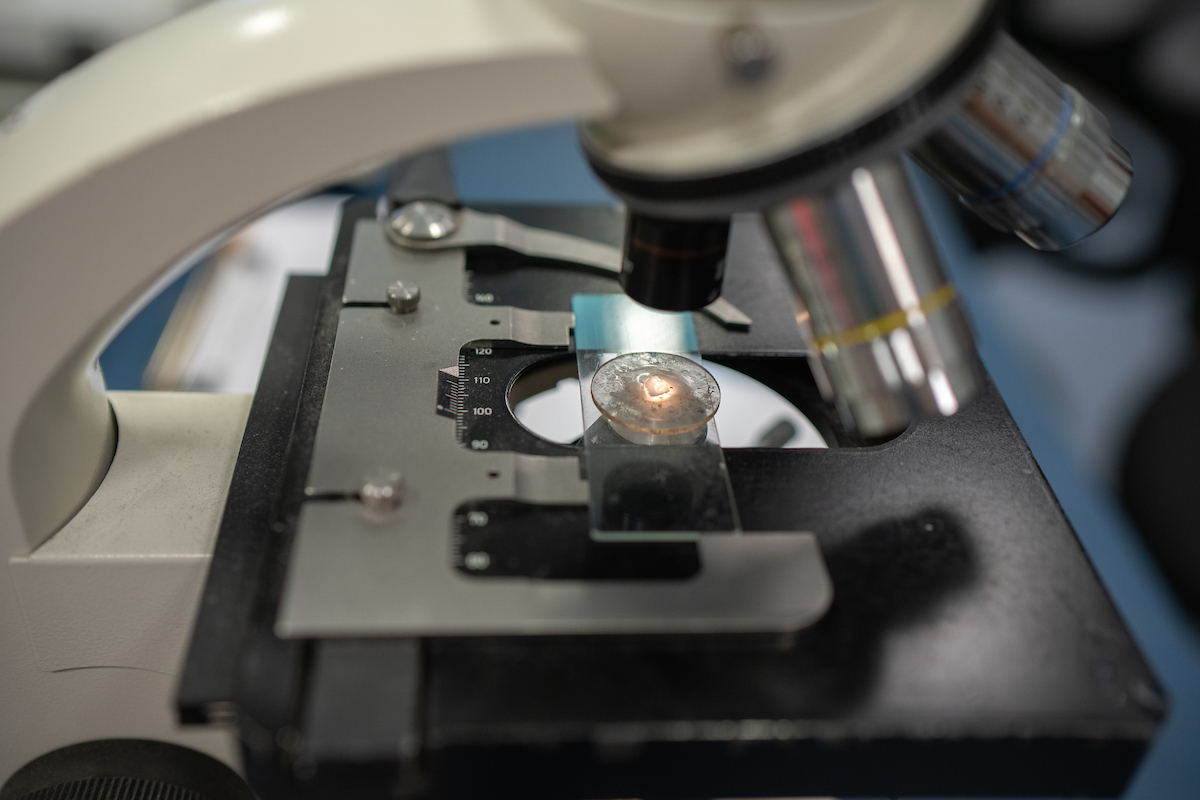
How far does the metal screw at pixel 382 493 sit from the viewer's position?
64 cm

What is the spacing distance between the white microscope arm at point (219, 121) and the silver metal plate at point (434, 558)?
17cm

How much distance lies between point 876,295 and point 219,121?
0.38 m

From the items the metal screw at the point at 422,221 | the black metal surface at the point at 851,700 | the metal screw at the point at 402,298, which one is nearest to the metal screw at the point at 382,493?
the black metal surface at the point at 851,700

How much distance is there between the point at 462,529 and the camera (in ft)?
2.11

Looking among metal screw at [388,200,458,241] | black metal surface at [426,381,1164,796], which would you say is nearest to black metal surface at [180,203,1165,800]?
black metal surface at [426,381,1164,796]

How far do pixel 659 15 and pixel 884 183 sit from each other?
157mm

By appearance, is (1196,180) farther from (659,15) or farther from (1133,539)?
(659,15)

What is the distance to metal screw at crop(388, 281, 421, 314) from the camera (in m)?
0.81

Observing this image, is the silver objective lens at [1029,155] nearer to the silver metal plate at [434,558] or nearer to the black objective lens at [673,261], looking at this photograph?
the black objective lens at [673,261]

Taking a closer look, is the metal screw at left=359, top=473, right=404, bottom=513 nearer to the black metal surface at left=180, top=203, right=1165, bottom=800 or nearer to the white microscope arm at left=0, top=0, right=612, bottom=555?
the black metal surface at left=180, top=203, right=1165, bottom=800

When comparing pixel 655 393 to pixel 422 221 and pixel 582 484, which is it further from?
pixel 422 221

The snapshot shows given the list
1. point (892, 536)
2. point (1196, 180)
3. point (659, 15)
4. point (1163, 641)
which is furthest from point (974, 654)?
point (1196, 180)

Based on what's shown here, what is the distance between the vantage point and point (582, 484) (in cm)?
69

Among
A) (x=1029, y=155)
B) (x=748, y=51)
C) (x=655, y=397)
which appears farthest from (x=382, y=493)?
(x=1029, y=155)
